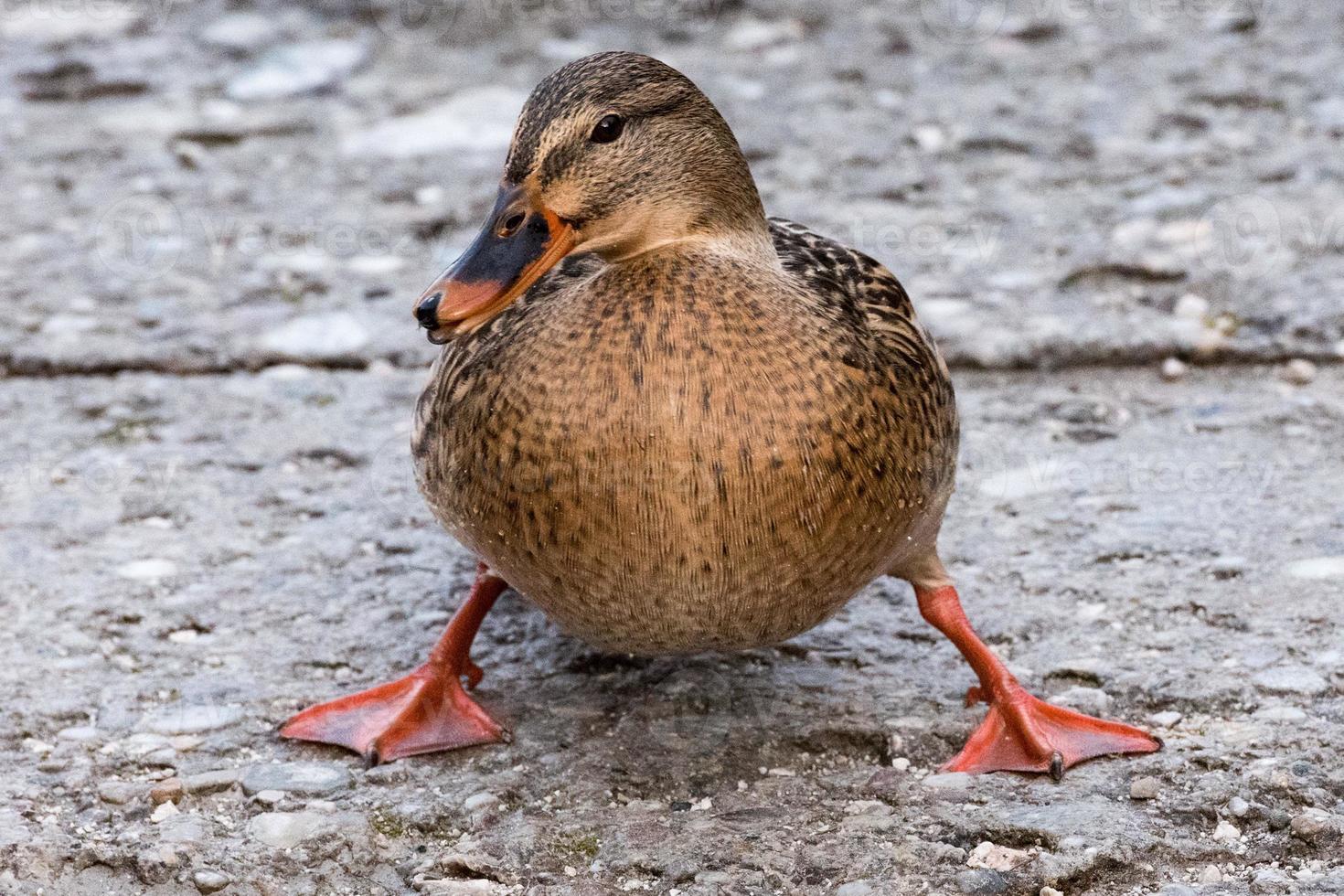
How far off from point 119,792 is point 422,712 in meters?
0.55

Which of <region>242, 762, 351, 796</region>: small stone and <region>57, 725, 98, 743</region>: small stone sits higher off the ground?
<region>57, 725, 98, 743</region>: small stone

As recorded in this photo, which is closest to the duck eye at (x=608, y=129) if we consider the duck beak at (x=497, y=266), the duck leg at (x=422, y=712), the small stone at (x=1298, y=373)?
the duck beak at (x=497, y=266)

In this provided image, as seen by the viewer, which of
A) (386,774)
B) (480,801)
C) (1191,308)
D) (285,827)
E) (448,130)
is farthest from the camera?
(448,130)

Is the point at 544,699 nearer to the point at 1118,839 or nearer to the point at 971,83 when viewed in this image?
the point at 1118,839

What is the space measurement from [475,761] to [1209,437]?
2038 mm

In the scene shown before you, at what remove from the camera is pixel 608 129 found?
290 centimetres

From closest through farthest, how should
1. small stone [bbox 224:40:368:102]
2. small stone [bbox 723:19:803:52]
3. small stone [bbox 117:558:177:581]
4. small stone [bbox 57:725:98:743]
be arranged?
small stone [bbox 57:725:98:743] → small stone [bbox 117:558:177:581] → small stone [bbox 224:40:368:102] → small stone [bbox 723:19:803:52]

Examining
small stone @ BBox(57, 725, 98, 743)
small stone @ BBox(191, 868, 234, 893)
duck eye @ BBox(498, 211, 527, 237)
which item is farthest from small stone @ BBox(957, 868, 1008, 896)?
small stone @ BBox(57, 725, 98, 743)

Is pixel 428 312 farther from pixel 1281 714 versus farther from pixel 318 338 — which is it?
pixel 318 338

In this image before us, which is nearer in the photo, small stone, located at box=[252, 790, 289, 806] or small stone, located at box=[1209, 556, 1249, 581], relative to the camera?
small stone, located at box=[252, 790, 289, 806]

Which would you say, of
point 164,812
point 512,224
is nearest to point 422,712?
point 164,812

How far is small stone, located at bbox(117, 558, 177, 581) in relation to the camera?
373 centimetres

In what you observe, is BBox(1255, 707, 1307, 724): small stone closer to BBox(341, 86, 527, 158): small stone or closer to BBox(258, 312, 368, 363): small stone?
BBox(258, 312, 368, 363): small stone

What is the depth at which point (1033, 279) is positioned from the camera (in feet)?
16.0
